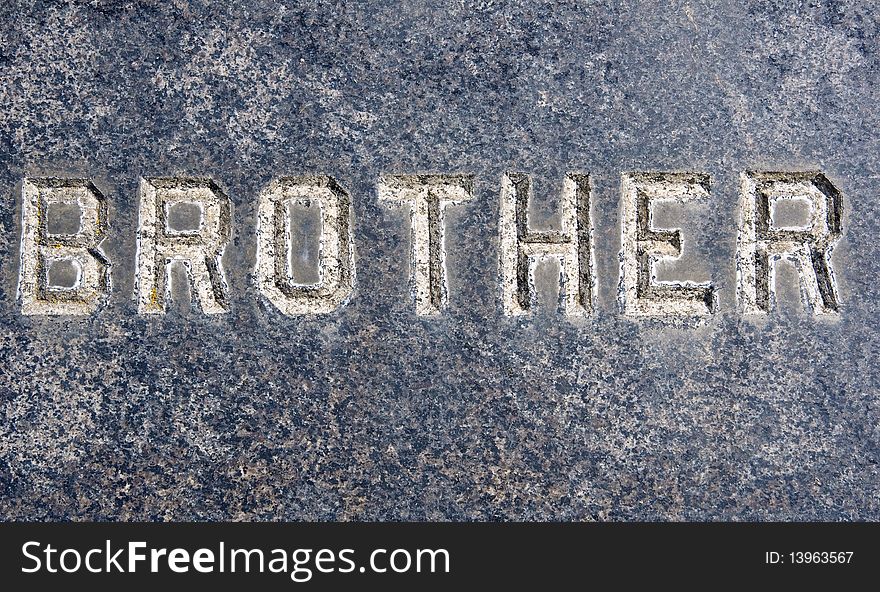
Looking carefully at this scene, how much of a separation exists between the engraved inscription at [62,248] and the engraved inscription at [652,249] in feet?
5.59

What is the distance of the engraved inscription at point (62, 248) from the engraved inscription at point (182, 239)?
0.14m

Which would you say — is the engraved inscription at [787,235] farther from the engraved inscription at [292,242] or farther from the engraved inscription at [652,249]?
the engraved inscription at [292,242]

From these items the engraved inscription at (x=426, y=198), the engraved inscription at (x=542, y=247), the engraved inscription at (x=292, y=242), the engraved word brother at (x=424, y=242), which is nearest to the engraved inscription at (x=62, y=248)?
the engraved word brother at (x=424, y=242)

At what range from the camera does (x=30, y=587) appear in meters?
2.33

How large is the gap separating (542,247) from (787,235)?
805 mm

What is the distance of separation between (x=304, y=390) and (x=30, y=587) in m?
1.07

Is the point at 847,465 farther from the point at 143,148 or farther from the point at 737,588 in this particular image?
the point at 143,148

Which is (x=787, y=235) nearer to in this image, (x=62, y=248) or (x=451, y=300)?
(x=451, y=300)

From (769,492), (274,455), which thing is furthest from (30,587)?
(769,492)

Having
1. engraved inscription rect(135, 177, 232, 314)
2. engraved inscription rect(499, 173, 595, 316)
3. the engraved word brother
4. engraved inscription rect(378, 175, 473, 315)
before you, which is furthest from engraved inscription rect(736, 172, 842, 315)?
engraved inscription rect(135, 177, 232, 314)

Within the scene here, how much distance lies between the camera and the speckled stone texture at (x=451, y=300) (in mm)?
2340

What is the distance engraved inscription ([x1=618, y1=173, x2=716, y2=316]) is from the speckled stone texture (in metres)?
0.05

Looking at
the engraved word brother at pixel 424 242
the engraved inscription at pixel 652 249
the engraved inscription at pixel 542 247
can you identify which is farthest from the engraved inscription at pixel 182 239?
the engraved inscription at pixel 652 249

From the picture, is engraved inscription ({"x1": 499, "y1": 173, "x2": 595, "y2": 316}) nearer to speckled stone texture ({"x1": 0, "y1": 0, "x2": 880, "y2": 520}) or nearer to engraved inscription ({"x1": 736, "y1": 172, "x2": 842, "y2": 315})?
speckled stone texture ({"x1": 0, "y1": 0, "x2": 880, "y2": 520})
